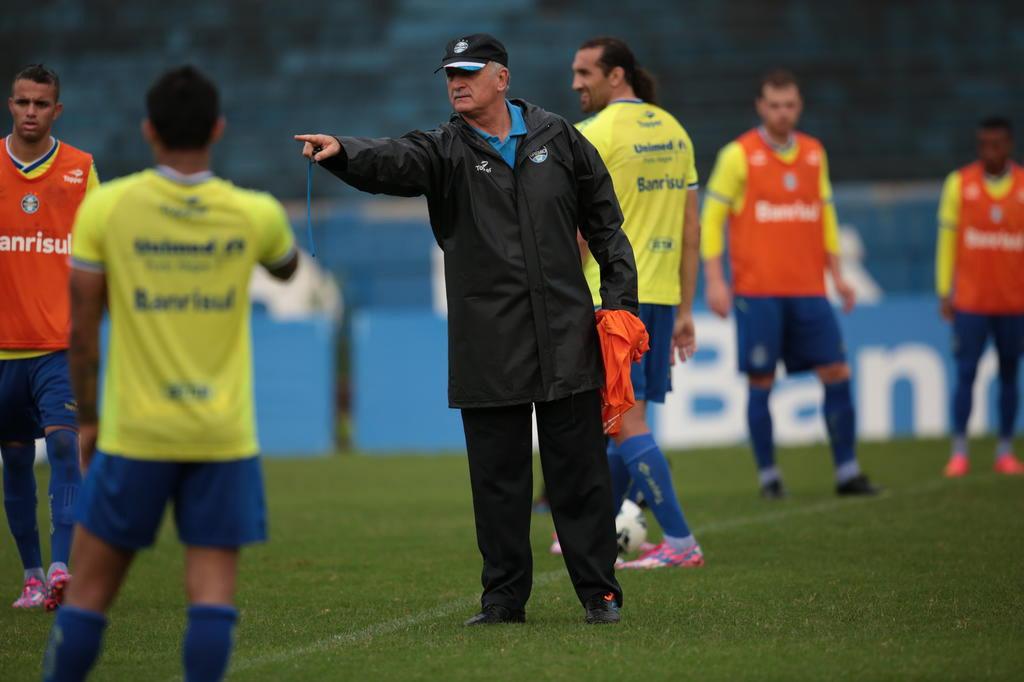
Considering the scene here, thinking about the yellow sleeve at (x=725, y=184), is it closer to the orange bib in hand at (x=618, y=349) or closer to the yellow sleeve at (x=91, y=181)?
the orange bib in hand at (x=618, y=349)

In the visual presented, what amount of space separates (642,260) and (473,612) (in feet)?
6.39

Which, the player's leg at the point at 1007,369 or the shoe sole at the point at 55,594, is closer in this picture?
the shoe sole at the point at 55,594

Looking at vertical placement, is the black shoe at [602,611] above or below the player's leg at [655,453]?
below

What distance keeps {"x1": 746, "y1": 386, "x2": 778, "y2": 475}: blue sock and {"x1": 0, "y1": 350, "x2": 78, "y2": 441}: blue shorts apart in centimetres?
498

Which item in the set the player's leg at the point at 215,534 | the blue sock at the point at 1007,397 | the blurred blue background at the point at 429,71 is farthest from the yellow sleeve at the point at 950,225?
the player's leg at the point at 215,534

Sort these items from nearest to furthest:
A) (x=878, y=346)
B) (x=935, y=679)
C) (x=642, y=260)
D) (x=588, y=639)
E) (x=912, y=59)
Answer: (x=935, y=679) → (x=588, y=639) → (x=642, y=260) → (x=878, y=346) → (x=912, y=59)

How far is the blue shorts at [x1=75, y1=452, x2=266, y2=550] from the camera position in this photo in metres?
4.26

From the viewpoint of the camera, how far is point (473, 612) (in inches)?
250

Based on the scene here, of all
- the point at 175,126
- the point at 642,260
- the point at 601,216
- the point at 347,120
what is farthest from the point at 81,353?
the point at 347,120

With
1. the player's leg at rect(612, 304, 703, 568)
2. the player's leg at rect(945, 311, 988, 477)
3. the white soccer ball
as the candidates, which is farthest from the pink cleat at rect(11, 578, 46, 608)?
the player's leg at rect(945, 311, 988, 477)

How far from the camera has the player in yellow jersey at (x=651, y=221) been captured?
7.31 metres

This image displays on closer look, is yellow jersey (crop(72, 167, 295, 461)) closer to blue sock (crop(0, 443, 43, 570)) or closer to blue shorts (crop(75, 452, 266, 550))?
blue shorts (crop(75, 452, 266, 550))

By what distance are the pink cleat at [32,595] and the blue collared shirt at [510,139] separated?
2.80 meters

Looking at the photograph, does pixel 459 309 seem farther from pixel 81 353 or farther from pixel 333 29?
pixel 333 29
